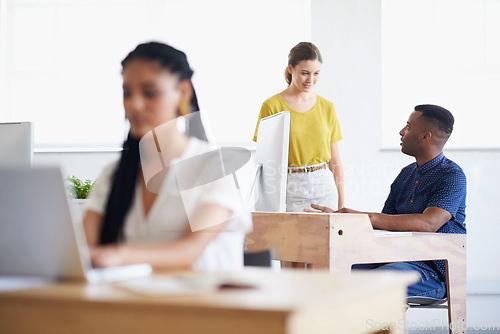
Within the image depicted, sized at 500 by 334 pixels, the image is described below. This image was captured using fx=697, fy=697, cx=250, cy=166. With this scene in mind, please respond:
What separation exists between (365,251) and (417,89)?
342cm

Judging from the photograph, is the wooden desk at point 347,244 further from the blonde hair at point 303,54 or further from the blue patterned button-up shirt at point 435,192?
the blonde hair at point 303,54

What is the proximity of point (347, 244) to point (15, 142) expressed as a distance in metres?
1.29

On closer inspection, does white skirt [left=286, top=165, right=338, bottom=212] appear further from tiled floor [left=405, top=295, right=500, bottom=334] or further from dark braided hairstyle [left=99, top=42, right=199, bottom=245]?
dark braided hairstyle [left=99, top=42, right=199, bottom=245]

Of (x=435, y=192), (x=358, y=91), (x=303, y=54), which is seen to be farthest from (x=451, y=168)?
(x=358, y=91)

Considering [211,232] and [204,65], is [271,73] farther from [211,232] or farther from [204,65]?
[211,232]

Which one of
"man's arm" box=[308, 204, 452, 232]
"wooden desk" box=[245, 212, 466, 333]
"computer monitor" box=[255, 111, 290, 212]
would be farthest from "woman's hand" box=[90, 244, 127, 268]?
"man's arm" box=[308, 204, 452, 232]

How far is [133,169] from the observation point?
4.75ft

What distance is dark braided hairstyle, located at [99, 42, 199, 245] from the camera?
1.38 metres

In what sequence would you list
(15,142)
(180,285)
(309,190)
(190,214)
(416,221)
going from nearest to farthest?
(180,285) → (190,214) → (15,142) → (416,221) → (309,190)

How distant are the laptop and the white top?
282mm

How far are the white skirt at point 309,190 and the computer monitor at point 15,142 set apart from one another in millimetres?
1271

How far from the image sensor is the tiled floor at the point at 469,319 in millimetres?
3643

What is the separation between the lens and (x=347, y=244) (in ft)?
7.17

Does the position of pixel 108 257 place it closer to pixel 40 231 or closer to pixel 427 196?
pixel 40 231
